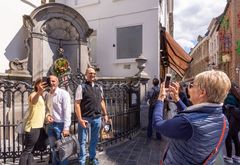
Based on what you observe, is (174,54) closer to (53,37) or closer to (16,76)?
(53,37)

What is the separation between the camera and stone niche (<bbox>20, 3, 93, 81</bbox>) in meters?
8.80

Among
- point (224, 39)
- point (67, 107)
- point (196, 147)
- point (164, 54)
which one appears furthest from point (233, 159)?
point (224, 39)

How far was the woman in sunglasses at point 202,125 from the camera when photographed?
1.77m

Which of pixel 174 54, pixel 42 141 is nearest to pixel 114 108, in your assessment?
pixel 42 141

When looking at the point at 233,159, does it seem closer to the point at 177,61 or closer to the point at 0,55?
the point at 177,61

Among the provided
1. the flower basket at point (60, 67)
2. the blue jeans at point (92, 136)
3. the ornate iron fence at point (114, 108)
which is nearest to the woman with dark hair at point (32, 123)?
the blue jeans at point (92, 136)

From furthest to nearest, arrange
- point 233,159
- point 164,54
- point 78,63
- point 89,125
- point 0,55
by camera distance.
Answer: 1. point 164,54
2. point 78,63
3. point 0,55
4. point 233,159
5. point 89,125

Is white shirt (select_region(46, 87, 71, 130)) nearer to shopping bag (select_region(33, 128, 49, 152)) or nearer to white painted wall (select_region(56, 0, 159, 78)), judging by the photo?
shopping bag (select_region(33, 128, 49, 152))

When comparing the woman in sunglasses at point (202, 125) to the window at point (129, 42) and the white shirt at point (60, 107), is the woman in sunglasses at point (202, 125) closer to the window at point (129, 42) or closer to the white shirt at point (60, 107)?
the white shirt at point (60, 107)

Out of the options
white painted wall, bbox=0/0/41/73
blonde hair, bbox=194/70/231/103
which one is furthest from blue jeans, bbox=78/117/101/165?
white painted wall, bbox=0/0/41/73

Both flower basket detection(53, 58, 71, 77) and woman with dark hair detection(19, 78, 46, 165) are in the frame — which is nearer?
woman with dark hair detection(19, 78, 46, 165)

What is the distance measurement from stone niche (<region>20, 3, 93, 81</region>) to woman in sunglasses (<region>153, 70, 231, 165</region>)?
7.65m

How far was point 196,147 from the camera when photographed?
70.9 inches

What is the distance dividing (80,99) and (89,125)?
1.65 ft
